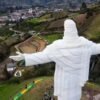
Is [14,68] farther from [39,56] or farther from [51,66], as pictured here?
[39,56]

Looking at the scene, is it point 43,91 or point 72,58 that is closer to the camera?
point 72,58

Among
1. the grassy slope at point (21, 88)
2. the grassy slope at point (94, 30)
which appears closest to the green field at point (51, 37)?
the grassy slope at point (94, 30)

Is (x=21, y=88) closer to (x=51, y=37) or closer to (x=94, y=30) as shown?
(x=94, y=30)

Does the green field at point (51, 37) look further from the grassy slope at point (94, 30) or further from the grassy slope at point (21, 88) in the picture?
the grassy slope at point (21, 88)

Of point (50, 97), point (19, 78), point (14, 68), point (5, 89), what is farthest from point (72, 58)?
point (14, 68)

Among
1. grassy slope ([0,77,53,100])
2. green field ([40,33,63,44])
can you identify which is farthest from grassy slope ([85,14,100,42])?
grassy slope ([0,77,53,100])
